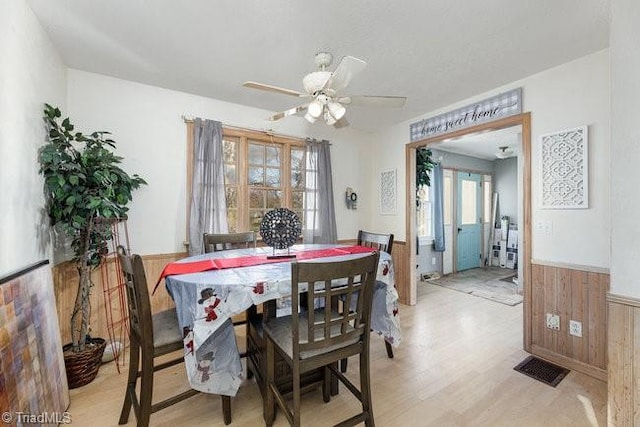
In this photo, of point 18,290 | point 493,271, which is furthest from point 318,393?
point 493,271

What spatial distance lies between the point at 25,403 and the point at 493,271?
651 centimetres

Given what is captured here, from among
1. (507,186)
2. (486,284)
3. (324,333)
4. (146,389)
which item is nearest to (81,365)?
(146,389)

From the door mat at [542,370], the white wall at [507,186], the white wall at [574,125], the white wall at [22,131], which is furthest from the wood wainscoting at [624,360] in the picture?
the white wall at [507,186]

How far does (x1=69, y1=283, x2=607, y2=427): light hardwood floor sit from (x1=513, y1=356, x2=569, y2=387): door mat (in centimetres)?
5

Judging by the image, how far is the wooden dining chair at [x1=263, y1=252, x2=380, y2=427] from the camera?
4.48ft

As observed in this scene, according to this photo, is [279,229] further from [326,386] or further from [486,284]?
[486,284]

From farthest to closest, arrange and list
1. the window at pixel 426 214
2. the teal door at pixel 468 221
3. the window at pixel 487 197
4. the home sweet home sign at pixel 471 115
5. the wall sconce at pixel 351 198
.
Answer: the window at pixel 487 197 → the teal door at pixel 468 221 → the window at pixel 426 214 → the wall sconce at pixel 351 198 → the home sweet home sign at pixel 471 115

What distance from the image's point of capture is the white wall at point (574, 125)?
2162mm

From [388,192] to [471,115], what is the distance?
1460 millimetres

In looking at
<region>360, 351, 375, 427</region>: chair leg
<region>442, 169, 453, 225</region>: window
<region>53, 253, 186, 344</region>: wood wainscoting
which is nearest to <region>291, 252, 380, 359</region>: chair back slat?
<region>360, 351, 375, 427</region>: chair leg

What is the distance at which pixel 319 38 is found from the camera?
2025 mm

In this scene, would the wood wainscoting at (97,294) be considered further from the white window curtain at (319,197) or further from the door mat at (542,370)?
the door mat at (542,370)

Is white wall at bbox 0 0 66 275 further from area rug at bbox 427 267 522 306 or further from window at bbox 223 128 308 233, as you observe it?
area rug at bbox 427 267 522 306

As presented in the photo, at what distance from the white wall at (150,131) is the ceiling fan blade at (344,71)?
5.87 ft
